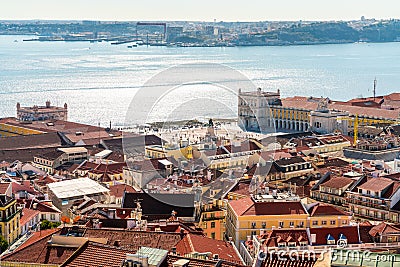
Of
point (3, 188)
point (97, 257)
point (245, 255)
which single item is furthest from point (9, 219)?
point (97, 257)

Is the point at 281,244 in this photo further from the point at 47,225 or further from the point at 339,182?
the point at 339,182

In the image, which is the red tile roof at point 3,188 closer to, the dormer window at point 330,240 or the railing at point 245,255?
the railing at point 245,255

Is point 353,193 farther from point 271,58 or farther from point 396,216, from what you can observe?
point 271,58

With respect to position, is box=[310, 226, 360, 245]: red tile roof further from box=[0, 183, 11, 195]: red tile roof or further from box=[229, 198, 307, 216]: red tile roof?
box=[0, 183, 11, 195]: red tile roof

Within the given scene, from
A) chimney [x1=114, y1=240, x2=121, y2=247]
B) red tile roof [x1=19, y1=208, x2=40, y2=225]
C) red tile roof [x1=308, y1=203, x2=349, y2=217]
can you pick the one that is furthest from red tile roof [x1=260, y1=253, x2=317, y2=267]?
red tile roof [x1=19, y1=208, x2=40, y2=225]

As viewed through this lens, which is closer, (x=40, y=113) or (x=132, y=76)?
(x=40, y=113)

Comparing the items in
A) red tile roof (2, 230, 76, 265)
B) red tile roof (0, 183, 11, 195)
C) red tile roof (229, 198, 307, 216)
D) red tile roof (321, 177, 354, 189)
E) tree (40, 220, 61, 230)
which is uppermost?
red tile roof (2, 230, 76, 265)

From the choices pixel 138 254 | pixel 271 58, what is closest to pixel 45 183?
pixel 138 254

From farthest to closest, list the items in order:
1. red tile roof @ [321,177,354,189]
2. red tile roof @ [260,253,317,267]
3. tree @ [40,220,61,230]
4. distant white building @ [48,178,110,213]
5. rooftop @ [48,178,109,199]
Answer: rooftop @ [48,178,109,199] → red tile roof @ [321,177,354,189] → distant white building @ [48,178,110,213] → tree @ [40,220,61,230] → red tile roof @ [260,253,317,267]

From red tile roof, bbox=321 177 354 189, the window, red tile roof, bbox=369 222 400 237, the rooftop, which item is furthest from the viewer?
the rooftop

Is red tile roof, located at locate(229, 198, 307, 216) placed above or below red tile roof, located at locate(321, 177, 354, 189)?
above

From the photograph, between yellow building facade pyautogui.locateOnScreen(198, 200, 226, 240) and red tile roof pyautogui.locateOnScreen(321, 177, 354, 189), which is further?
red tile roof pyautogui.locateOnScreen(321, 177, 354, 189)
